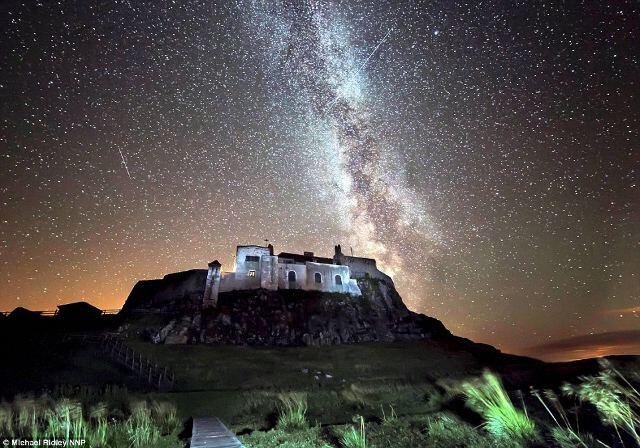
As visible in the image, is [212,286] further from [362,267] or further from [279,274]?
[362,267]

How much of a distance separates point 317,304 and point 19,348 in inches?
1346

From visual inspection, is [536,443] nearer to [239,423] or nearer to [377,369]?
[239,423]

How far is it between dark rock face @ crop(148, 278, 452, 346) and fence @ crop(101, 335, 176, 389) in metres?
A: 9.79

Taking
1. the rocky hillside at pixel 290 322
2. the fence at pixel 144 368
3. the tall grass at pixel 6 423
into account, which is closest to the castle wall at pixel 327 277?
the rocky hillside at pixel 290 322

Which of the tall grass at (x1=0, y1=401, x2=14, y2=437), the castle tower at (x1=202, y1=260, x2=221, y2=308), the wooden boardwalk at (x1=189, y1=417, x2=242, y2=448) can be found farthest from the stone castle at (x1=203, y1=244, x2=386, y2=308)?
the wooden boardwalk at (x1=189, y1=417, x2=242, y2=448)

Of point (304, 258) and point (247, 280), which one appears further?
point (304, 258)

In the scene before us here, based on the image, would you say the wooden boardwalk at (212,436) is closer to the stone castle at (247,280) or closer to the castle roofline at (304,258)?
the stone castle at (247,280)

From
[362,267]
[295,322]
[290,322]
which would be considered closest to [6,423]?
[290,322]

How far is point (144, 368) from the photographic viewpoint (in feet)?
74.6

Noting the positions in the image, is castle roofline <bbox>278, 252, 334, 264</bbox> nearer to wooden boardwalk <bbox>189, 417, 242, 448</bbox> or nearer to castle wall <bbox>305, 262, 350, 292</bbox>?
castle wall <bbox>305, 262, 350, 292</bbox>

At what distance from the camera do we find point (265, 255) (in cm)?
5172

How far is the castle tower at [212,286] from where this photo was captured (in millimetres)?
45091

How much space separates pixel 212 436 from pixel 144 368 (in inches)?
726

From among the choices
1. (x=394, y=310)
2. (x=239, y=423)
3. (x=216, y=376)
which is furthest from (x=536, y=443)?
(x=394, y=310)
